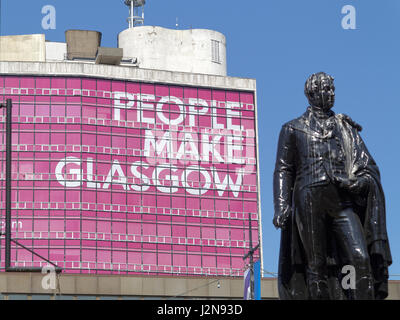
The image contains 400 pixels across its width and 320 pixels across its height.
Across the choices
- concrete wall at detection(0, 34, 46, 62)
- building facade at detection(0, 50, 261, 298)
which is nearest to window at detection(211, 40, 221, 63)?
building facade at detection(0, 50, 261, 298)

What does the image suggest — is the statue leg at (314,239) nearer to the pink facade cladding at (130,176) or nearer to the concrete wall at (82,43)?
the pink facade cladding at (130,176)

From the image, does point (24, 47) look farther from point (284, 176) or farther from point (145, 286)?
point (284, 176)

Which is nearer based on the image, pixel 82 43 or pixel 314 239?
pixel 314 239

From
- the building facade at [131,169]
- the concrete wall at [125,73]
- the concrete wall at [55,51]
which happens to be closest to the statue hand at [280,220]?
the building facade at [131,169]

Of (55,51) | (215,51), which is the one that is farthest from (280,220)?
(55,51)

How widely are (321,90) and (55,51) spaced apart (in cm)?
13349

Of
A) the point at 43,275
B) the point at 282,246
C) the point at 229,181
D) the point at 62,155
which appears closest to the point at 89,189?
the point at 62,155

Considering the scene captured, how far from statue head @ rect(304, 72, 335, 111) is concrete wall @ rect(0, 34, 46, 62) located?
422 feet

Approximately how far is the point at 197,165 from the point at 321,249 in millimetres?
123955

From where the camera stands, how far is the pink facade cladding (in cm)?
13275

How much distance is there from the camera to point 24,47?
14650 centimetres

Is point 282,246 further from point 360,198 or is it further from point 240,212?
point 240,212

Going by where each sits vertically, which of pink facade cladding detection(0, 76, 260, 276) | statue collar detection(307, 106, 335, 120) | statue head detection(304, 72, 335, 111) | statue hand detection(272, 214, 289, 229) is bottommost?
statue hand detection(272, 214, 289, 229)

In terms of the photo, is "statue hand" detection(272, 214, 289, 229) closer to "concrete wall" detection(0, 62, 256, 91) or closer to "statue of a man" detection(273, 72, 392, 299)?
"statue of a man" detection(273, 72, 392, 299)
